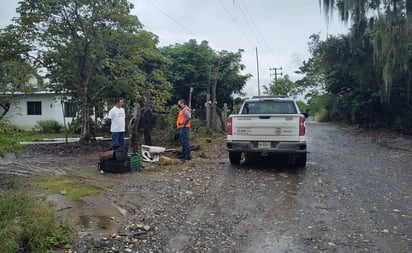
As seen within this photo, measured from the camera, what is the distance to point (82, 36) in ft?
41.3

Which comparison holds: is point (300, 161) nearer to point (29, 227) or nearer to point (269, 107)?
point (269, 107)

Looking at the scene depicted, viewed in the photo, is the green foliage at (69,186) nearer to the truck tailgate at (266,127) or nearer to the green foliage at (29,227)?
the green foliage at (29,227)

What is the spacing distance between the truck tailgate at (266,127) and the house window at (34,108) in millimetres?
20290

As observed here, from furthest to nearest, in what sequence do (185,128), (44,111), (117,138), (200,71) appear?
1. (44,111)
2. (200,71)
3. (185,128)
4. (117,138)

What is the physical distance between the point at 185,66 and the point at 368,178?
57.6 feet

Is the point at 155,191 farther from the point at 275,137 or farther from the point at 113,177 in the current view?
the point at 275,137

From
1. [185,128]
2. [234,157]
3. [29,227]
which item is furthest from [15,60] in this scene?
[29,227]

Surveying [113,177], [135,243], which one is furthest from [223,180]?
[135,243]

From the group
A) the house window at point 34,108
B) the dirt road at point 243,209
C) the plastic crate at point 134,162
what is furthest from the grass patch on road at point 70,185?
the house window at point 34,108

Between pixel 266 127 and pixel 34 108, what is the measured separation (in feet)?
69.7

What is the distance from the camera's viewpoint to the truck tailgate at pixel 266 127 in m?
8.45

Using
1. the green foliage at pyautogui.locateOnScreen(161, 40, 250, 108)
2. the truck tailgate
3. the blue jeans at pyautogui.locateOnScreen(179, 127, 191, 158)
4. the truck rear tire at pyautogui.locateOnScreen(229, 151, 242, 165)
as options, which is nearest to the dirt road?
the truck rear tire at pyautogui.locateOnScreen(229, 151, 242, 165)

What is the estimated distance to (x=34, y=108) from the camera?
25.3 meters

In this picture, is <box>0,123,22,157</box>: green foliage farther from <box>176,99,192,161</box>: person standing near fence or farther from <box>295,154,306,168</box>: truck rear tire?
<box>295,154,306,168</box>: truck rear tire
